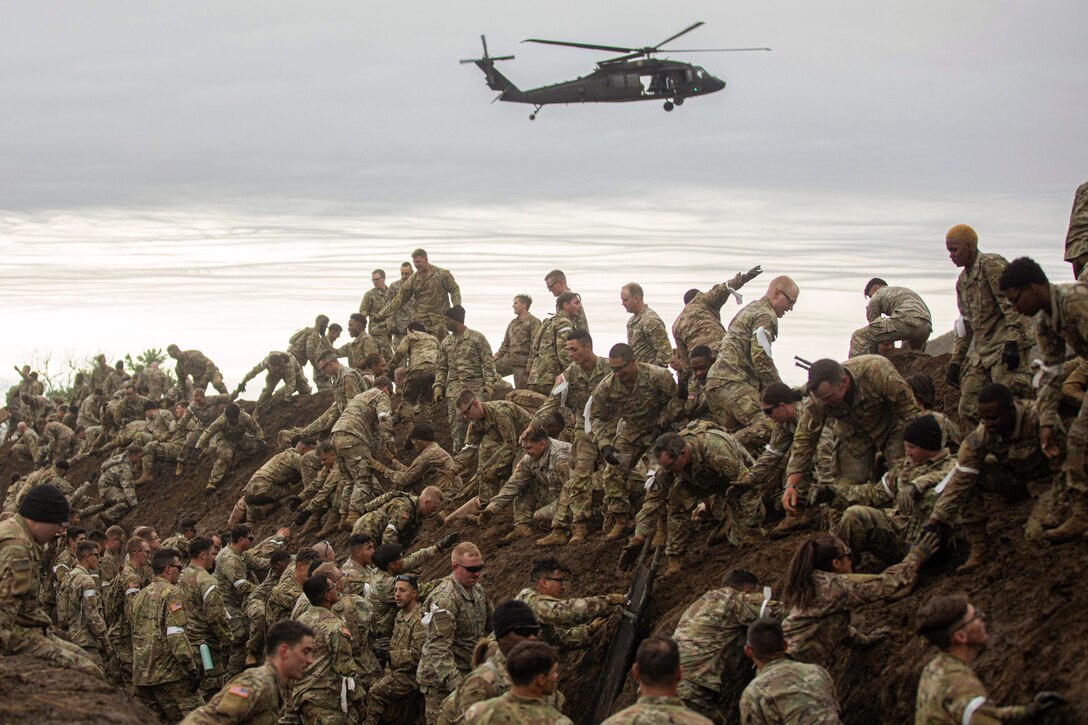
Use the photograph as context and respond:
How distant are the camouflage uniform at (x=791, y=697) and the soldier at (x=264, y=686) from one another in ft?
10.9

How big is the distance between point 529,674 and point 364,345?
59.4 feet

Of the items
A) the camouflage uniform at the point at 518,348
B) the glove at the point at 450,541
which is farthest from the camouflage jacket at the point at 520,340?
the glove at the point at 450,541

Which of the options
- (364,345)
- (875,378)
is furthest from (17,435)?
(875,378)

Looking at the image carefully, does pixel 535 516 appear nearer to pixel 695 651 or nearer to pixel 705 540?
pixel 705 540

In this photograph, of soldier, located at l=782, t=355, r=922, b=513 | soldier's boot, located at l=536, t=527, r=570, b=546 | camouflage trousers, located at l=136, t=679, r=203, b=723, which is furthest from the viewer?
soldier's boot, located at l=536, t=527, r=570, b=546

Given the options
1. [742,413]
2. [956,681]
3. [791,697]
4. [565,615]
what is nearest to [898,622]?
[791,697]

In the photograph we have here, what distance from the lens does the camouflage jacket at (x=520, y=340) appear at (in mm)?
21359

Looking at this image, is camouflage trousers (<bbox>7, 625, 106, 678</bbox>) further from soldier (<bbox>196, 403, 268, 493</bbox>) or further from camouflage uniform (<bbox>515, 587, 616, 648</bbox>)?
soldier (<bbox>196, 403, 268, 493</bbox>)

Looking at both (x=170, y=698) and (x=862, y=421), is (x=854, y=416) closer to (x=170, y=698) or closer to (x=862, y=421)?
(x=862, y=421)

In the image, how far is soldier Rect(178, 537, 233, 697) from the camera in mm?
14164

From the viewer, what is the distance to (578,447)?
44.7 ft

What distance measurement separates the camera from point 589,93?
30234mm

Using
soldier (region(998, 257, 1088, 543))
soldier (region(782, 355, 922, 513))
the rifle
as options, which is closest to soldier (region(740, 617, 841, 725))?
soldier (region(998, 257, 1088, 543))

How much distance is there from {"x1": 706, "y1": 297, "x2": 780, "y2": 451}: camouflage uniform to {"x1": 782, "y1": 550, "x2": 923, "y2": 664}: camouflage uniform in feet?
15.6
